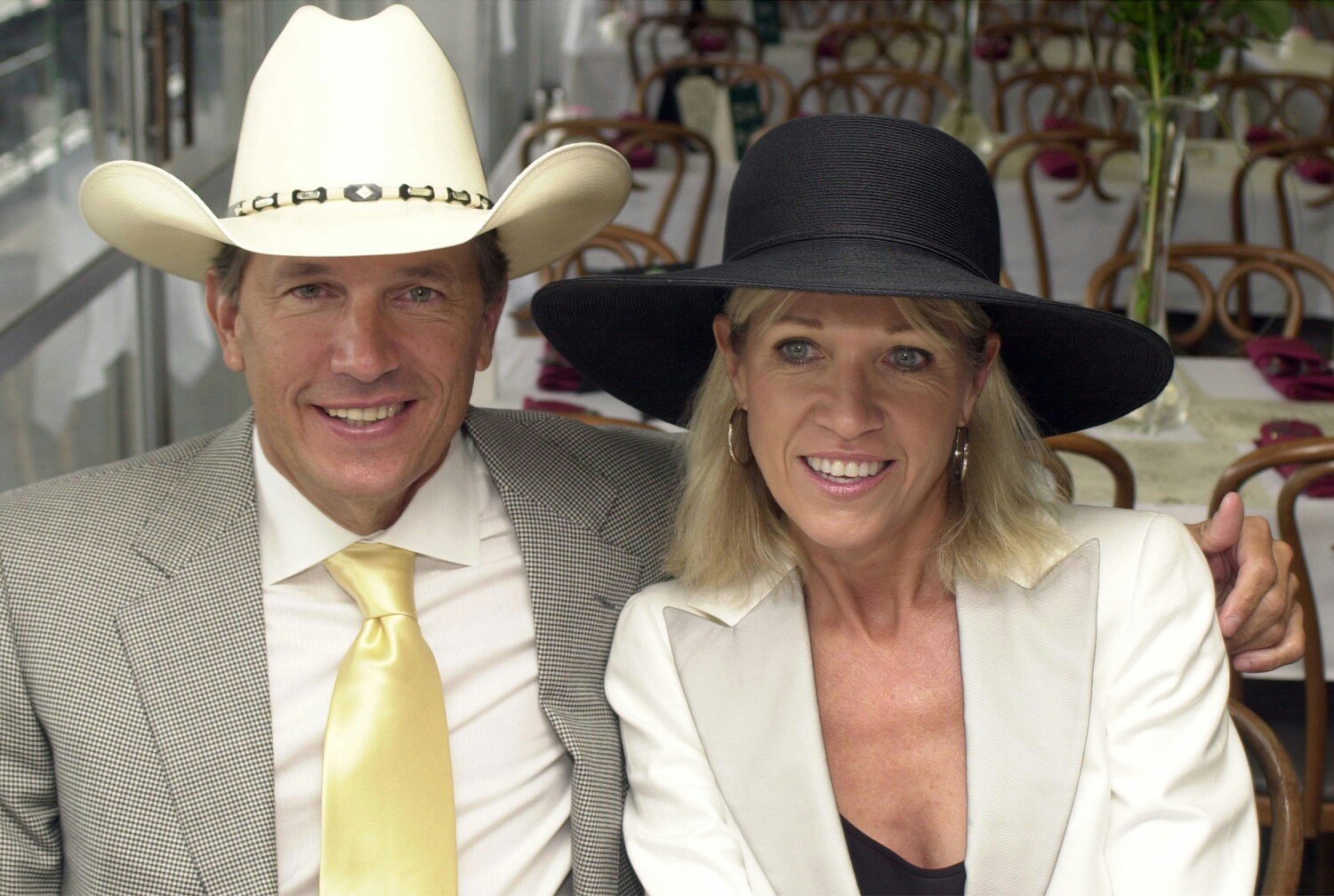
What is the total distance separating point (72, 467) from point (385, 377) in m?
2.05

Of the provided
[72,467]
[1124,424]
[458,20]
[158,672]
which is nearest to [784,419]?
[158,672]

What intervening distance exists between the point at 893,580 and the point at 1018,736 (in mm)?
218

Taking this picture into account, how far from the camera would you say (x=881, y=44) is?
7.50m

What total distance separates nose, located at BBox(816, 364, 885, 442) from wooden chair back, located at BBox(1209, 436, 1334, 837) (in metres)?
0.87

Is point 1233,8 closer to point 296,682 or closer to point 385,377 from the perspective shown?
point 385,377

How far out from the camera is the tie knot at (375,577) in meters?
1.57

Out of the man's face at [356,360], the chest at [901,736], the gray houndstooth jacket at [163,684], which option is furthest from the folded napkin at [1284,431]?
the man's face at [356,360]

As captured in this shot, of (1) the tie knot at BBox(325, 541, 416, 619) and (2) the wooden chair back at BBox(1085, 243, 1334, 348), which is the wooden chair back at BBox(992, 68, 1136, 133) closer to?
(2) the wooden chair back at BBox(1085, 243, 1334, 348)

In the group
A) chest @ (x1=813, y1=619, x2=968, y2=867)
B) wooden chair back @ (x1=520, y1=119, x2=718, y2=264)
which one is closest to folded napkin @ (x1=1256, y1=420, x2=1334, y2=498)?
chest @ (x1=813, y1=619, x2=968, y2=867)

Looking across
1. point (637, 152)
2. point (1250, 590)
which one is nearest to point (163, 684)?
point (1250, 590)

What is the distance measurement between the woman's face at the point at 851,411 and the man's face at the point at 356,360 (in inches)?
13.2

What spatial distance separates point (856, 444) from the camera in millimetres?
1520

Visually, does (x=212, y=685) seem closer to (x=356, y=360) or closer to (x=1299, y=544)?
(x=356, y=360)

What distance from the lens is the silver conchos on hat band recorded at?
154 cm
